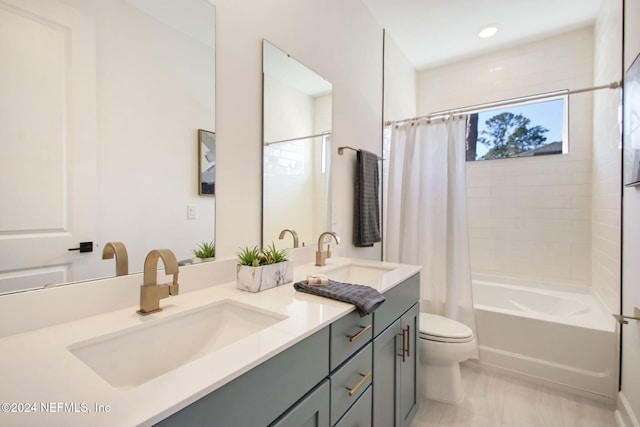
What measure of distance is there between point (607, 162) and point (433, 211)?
1223mm

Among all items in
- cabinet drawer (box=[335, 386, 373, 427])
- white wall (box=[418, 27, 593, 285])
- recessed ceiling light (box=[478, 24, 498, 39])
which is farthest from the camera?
white wall (box=[418, 27, 593, 285])

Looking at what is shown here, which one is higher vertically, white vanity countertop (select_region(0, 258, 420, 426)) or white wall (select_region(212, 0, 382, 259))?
white wall (select_region(212, 0, 382, 259))

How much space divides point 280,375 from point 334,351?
24 cm

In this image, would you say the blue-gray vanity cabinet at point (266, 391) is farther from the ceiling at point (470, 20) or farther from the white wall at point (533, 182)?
the white wall at point (533, 182)

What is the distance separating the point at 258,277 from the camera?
1.08 meters

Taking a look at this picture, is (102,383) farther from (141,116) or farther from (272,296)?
(141,116)

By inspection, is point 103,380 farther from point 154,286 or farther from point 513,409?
point 513,409

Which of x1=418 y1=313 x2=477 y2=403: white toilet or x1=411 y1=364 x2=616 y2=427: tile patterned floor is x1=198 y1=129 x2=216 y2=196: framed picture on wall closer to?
x1=418 y1=313 x2=477 y2=403: white toilet

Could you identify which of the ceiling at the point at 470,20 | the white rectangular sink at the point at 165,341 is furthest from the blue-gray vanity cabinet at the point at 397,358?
the ceiling at the point at 470,20

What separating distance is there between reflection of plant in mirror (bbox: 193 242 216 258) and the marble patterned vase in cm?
13

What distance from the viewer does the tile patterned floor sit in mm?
1651

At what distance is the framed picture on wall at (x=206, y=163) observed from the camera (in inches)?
44.1

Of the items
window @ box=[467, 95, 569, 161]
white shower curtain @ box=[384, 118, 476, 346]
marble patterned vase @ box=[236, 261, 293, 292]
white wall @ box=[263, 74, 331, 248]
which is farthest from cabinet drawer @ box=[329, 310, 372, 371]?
A: window @ box=[467, 95, 569, 161]

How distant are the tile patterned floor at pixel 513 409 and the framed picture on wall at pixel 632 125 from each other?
4.41ft
